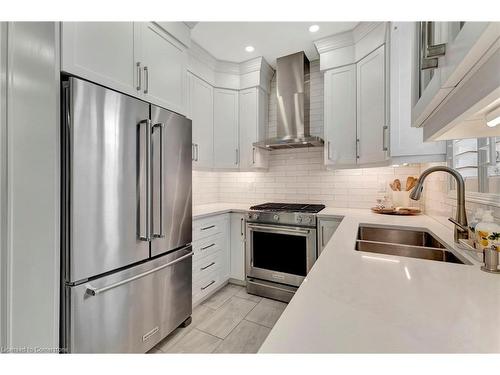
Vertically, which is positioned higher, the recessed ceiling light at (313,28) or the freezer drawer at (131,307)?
the recessed ceiling light at (313,28)

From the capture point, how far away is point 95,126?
1254mm

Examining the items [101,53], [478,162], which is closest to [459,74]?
[478,162]

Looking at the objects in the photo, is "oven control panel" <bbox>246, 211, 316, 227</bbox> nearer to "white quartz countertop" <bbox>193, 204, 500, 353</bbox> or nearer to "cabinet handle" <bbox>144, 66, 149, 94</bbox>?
"white quartz countertop" <bbox>193, 204, 500, 353</bbox>

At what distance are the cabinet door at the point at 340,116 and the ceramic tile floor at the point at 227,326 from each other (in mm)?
1672

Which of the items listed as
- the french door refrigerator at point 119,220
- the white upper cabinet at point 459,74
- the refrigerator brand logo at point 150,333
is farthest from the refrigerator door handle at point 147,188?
the white upper cabinet at point 459,74

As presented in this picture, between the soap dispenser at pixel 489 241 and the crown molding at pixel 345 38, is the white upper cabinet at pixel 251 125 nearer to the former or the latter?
the crown molding at pixel 345 38

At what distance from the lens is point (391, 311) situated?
0.53 m

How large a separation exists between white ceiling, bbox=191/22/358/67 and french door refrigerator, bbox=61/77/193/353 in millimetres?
1146

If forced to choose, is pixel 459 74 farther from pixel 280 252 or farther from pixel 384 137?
pixel 280 252

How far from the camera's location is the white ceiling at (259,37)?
2166 millimetres
